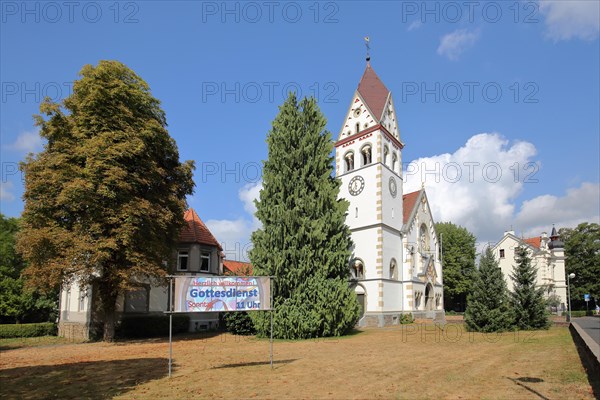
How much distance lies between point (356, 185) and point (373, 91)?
1029 cm

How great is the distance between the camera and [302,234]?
78.2 feet

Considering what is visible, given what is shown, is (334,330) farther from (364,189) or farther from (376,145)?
(376,145)

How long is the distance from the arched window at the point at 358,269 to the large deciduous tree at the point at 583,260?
47.8m

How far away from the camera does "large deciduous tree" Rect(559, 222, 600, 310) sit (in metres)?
64.2

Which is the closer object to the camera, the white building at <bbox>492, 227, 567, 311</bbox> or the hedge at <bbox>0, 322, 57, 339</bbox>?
the hedge at <bbox>0, 322, 57, 339</bbox>

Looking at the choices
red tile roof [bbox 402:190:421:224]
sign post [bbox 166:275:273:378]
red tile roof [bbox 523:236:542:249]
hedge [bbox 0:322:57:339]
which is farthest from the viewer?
red tile roof [bbox 523:236:542:249]

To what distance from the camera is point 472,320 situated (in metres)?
25.0

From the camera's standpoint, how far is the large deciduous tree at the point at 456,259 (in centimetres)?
6231

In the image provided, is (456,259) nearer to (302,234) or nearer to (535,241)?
(535,241)

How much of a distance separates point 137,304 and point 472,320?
76.5 ft

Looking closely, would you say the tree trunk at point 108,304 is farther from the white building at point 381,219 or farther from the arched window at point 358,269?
the arched window at point 358,269

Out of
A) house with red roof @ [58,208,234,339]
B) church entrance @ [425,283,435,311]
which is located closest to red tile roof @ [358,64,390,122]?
church entrance @ [425,283,435,311]

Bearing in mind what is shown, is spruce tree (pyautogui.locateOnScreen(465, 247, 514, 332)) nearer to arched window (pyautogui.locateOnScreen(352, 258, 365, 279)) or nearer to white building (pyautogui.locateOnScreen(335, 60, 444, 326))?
white building (pyautogui.locateOnScreen(335, 60, 444, 326))

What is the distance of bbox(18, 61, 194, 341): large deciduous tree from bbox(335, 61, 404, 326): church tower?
17.2 meters
